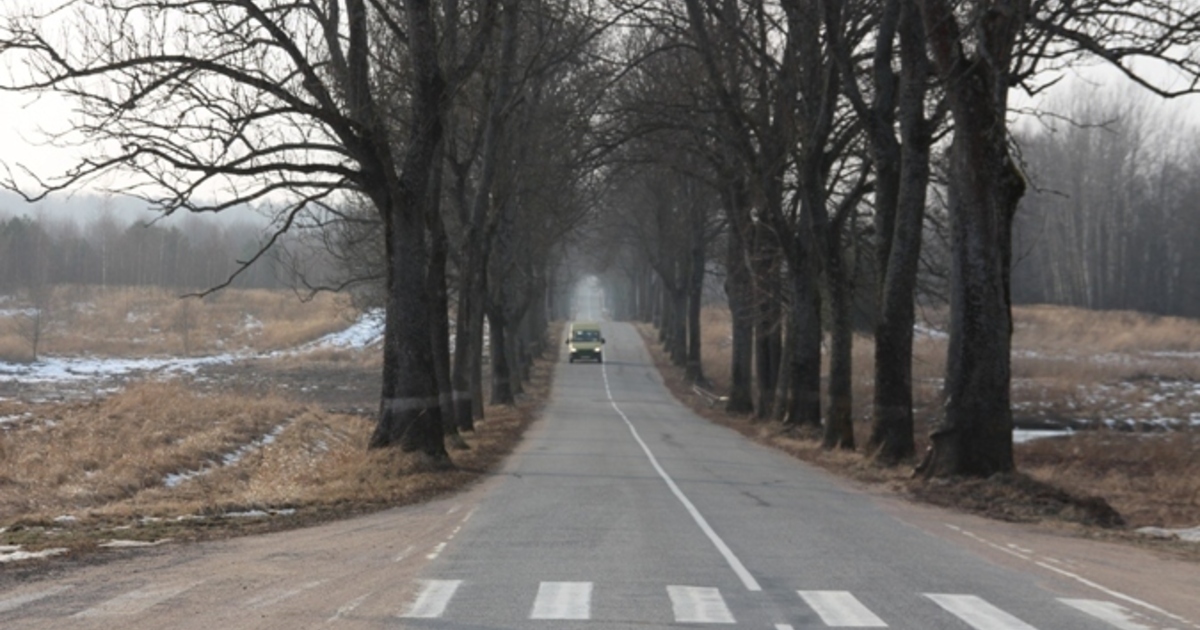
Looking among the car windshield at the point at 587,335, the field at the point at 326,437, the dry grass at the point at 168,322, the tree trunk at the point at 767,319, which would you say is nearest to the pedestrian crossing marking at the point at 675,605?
the field at the point at 326,437

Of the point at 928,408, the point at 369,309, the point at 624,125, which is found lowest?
the point at 928,408

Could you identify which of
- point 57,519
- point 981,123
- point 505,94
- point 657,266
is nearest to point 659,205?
point 657,266

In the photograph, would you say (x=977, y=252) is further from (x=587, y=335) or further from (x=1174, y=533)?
(x=587, y=335)

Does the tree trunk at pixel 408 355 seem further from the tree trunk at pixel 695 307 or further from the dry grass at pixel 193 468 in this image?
the tree trunk at pixel 695 307

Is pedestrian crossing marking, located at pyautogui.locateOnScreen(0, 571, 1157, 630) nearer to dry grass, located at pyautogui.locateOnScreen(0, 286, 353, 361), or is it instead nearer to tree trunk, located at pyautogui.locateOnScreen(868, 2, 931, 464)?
tree trunk, located at pyautogui.locateOnScreen(868, 2, 931, 464)

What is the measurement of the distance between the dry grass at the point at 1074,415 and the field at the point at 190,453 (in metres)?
7.12

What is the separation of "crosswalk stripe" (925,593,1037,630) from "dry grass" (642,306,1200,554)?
7.69 m

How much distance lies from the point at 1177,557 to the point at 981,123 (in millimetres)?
8111

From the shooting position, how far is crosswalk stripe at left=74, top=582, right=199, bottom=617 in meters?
9.53

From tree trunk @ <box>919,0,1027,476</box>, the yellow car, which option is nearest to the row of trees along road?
tree trunk @ <box>919,0,1027,476</box>

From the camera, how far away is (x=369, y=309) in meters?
48.5

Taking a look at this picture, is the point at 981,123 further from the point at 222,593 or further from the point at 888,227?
the point at 222,593

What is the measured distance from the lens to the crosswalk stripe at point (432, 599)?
9.55 m

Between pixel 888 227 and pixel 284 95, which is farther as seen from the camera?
pixel 888 227
